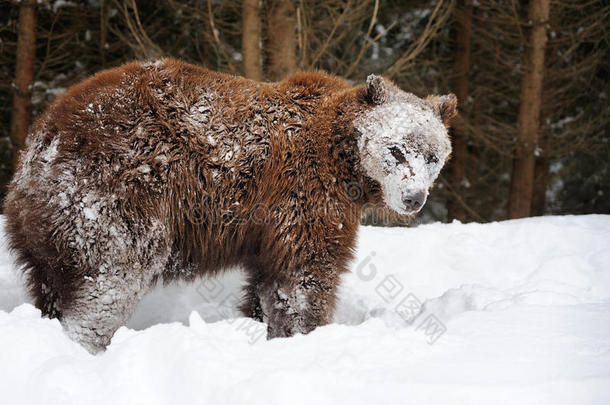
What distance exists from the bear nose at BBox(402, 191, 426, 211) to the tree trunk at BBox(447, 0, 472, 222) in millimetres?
8696

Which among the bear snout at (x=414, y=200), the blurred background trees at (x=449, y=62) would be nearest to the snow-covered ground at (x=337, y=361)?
the bear snout at (x=414, y=200)

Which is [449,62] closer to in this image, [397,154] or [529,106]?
[529,106]

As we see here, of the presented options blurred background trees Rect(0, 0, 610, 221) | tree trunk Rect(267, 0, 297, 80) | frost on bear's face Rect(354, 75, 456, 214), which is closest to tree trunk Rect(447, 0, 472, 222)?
blurred background trees Rect(0, 0, 610, 221)

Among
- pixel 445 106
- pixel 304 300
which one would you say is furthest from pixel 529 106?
pixel 304 300

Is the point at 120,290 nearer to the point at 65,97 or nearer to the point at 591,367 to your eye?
the point at 65,97

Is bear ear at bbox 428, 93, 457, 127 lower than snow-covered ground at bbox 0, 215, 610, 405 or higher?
higher

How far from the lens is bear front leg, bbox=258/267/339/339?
3.90m

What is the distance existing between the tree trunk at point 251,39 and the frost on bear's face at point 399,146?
3.53 m

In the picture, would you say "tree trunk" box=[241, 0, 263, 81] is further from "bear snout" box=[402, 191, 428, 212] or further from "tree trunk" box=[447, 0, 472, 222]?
"tree trunk" box=[447, 0, 472, 222]

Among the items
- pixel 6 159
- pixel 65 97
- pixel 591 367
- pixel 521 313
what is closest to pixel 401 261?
pixel 521 313

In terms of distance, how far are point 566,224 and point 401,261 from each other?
7.04ft

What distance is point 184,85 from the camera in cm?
397

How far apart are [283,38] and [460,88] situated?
6562 mm

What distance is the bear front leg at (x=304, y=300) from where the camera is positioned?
12.8ft
